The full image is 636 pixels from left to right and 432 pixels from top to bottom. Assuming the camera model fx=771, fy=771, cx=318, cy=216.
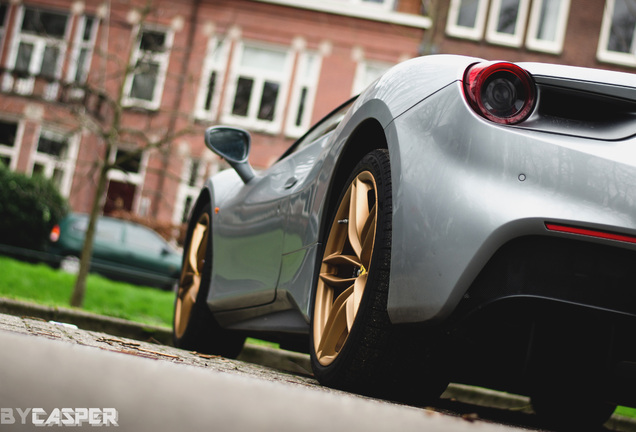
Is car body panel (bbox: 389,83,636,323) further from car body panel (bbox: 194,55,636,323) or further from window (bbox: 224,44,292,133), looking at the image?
window (bbox: 224,44,292,133)

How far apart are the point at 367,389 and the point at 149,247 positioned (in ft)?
43.2

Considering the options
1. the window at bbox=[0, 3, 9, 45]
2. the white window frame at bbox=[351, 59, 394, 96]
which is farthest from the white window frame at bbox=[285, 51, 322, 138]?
the window at bbox=[0, 3, 9, 45]

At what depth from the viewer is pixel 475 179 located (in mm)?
2047

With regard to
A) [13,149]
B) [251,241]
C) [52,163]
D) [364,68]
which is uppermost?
[364,68]

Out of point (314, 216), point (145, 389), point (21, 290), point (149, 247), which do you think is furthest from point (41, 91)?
point (145, 389)

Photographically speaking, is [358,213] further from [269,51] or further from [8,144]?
[8,144]

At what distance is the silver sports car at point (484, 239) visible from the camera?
6.50 ft

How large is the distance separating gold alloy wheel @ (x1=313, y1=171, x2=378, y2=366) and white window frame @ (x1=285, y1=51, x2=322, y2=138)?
17771mm

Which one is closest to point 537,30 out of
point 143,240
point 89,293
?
point 143,240

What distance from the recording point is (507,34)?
2031 cm

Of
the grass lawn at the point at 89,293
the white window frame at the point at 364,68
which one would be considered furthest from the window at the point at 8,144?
the grass lawn at the point at 89,293

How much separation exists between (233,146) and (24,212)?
36.7 feet

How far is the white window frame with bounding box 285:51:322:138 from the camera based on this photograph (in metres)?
20.4

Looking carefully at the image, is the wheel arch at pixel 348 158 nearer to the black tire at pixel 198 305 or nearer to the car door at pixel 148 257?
the black tire at pixel 198 305
